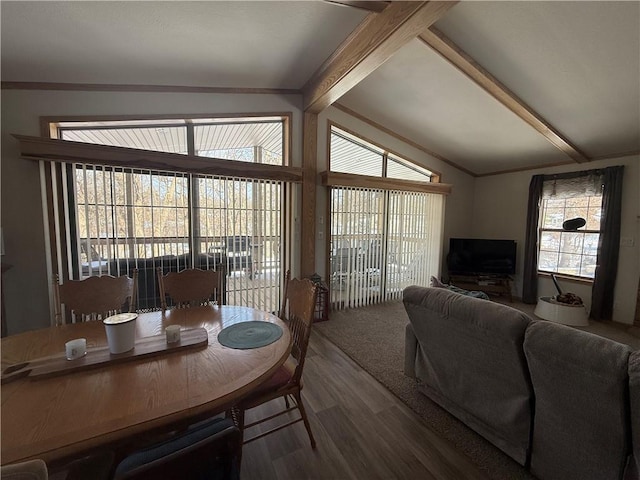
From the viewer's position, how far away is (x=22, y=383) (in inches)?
41.8

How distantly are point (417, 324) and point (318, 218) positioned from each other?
2187 mm

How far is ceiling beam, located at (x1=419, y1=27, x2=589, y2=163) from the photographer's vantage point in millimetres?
2443

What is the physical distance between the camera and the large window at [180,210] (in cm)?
265

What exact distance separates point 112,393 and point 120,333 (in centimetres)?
31

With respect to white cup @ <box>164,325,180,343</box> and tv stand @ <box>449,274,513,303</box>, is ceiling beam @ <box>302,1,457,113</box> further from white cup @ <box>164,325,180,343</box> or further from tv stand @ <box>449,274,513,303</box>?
tv stand @ <box>449,274,513,303</box>

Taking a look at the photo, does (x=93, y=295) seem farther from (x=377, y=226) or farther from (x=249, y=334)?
(x=377, y=226)

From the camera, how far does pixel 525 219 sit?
4.79 metres

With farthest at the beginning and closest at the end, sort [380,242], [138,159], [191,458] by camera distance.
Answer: [380,242] < [138,159] < [191,458]

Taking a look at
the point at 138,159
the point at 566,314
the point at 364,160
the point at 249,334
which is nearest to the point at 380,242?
the point at 364,160

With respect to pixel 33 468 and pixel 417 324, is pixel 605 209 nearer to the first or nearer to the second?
pixel 417 324

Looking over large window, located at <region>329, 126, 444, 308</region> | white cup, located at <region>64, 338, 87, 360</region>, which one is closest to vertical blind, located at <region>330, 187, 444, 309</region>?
large window, located at <region>329, 126, 444, 308</region>

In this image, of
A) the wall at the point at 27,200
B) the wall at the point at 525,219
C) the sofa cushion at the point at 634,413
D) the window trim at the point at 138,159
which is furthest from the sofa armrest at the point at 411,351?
the wall at the point at 525,219

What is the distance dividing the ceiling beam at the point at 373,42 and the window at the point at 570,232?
3.96 metres

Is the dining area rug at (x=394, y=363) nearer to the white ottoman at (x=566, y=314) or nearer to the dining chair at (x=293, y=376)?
the dining chair at (x=293, y=376)
